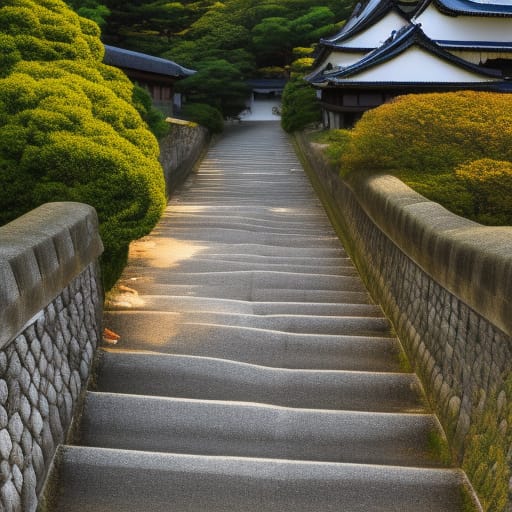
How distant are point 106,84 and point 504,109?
481 cm

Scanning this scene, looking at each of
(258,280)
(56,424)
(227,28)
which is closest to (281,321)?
(258,280)

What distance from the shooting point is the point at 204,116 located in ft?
94.1

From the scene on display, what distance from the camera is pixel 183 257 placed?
9.03m

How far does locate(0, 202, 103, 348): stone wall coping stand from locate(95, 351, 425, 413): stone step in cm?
91

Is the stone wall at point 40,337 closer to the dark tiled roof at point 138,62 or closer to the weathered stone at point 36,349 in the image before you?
the weathered stone at point 36,349

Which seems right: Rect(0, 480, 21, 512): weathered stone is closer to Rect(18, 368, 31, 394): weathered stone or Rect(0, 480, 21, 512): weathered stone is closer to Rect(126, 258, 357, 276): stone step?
Rect(18, 368, 31, 394): weathered stone

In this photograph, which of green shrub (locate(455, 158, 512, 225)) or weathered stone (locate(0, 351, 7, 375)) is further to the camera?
green shrub (locate(455, 158, 512, 225))

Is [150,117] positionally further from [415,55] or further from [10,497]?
[10,497]

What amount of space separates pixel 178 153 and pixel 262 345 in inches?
460

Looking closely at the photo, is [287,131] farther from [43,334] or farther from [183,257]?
[43,334]

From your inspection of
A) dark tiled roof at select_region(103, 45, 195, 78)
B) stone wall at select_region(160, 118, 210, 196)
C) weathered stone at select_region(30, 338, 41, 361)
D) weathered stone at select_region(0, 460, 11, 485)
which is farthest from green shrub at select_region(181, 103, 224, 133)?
weathered stone at select_region(0, 460, 11, 485)

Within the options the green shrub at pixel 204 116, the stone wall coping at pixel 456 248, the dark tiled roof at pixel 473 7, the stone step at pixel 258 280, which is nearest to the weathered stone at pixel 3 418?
the stone wall coping at pixel 456 248

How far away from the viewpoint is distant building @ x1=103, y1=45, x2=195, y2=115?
84.2 feet

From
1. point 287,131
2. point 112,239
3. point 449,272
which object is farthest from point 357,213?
point 287,131
